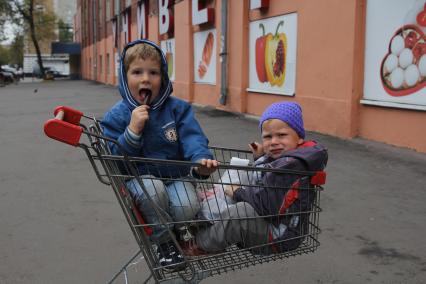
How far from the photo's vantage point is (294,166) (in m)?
2.53

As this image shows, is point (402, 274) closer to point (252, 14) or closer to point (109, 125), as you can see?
point (109, 125)

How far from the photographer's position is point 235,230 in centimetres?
254

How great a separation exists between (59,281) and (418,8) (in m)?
6.43

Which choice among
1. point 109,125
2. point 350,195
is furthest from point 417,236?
point 109,125

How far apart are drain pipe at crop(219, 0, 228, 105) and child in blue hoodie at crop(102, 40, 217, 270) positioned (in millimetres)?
11277

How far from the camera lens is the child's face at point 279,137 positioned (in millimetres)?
2645

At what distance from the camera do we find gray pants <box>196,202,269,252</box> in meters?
2.52

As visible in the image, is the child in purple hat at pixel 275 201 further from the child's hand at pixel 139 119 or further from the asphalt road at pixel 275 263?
the asphalt road at pixel 275 263

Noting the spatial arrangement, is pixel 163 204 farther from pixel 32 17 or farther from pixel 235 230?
pixel 32 17

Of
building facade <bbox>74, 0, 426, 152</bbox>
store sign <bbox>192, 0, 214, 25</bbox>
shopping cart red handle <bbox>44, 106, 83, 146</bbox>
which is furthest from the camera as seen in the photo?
store sign <bbox>192, 0, 214, 25</bbox>

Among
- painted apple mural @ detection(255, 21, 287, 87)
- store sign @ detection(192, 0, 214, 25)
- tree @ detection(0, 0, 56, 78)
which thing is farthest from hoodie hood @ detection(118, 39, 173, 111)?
tree @ detection(0, 0, 56, 78)

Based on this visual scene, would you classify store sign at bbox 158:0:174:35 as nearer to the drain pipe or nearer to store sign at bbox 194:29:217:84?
store sign at bbox 194:29:217:84

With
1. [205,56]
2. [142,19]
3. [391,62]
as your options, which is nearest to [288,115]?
[391,62]

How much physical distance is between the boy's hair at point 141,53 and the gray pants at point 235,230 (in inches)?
35.4
